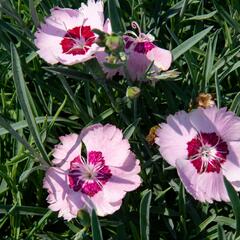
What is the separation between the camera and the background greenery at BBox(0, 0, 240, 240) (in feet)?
6.28

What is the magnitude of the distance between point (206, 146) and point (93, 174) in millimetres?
391

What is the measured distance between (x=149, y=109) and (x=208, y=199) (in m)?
0.69

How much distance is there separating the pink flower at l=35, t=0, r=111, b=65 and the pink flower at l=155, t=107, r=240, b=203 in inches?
15.6

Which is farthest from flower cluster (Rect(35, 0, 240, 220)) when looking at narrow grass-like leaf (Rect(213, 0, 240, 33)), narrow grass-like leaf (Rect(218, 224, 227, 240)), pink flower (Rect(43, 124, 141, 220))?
narrow grass-like leaf (Rect(213, 0, 240, 33))

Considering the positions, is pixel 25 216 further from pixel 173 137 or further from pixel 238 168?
pixel 238 168

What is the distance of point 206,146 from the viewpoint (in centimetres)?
184

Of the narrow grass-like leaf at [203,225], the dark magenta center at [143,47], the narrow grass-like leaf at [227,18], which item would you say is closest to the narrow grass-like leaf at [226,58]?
the narrow grass-like leaf at [227,18]

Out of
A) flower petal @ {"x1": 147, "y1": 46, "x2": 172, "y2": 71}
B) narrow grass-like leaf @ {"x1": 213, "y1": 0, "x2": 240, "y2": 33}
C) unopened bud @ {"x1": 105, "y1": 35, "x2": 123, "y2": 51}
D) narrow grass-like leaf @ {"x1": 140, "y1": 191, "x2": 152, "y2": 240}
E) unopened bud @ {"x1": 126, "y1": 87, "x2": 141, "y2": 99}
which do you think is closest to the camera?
unopened bud @ {"x1": 105, "y1": 35, "x2": 123, "y2": 51}

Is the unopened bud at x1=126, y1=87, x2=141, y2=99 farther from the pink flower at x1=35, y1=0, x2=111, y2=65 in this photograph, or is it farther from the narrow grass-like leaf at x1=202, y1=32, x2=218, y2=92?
the narrow grass-like leaf at x1=202, y1=32, x2=218, y2=92

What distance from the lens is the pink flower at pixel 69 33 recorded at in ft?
6.11

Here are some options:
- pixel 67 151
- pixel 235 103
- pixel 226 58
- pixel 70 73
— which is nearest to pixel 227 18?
pixel 226 58

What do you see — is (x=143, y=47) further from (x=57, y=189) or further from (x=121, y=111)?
(x=57, y=189)

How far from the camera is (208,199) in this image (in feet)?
5.84

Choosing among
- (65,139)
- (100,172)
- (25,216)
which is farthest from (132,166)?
(25,216)
